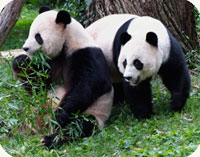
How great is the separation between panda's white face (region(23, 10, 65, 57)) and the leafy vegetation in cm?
57

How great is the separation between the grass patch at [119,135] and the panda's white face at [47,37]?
61 centimetres

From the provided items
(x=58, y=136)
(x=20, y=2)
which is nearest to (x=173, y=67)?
(x=58, y=136)

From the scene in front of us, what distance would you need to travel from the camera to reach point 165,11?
7.21 meters

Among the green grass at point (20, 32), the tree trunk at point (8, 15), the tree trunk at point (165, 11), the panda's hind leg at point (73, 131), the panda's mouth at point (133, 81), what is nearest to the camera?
the panda's hind leg at point (73, 131)

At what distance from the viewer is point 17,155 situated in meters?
4.69

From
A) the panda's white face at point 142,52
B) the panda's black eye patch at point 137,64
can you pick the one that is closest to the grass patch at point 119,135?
the panda's white face at point 142,52

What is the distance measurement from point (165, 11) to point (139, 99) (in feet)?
8.05

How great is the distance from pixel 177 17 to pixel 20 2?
3.22 metres

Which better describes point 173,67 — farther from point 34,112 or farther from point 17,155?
point 17,155

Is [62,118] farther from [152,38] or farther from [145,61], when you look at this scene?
[152,38]

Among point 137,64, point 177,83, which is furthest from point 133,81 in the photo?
point 177,83

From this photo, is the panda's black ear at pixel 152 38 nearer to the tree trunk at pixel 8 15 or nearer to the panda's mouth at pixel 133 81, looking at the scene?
the panda's mouth at pixel 133 81

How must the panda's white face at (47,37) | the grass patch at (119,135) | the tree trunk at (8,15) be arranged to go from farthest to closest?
the tree trunk at (8,15) < the panda's white face at (47,37) < the grass patch at (119,135)

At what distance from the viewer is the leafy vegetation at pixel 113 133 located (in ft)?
14.6
